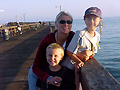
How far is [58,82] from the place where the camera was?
1834 millimetres

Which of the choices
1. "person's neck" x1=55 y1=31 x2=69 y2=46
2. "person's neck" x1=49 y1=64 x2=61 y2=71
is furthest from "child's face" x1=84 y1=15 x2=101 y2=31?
"person's neck" x1=49 y1=64 x2=61 y2=71

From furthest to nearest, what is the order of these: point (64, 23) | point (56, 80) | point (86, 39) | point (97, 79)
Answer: point (64, 23), point (86, 39), point (56, 80), point (97, 79)

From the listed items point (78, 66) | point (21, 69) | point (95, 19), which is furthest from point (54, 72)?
point (21, 69)

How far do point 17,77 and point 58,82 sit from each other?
11.2ft

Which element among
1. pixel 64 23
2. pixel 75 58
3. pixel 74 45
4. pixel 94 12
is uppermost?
pixel 94 12

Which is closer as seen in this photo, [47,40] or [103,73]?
[103,73]

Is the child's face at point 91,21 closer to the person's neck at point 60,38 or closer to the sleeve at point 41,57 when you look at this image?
the person's neck at point 60,38

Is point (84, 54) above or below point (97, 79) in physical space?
above

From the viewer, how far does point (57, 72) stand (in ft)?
6.34

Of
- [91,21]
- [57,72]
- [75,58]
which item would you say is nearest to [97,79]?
[75,58]

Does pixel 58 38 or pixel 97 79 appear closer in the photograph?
pixel 97 79

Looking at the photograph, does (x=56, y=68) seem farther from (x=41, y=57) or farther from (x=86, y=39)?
(x=86, y=39)

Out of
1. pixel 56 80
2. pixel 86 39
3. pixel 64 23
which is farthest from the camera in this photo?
pixel 64 23

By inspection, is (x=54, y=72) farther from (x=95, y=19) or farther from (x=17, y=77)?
(x=17, y=77)
